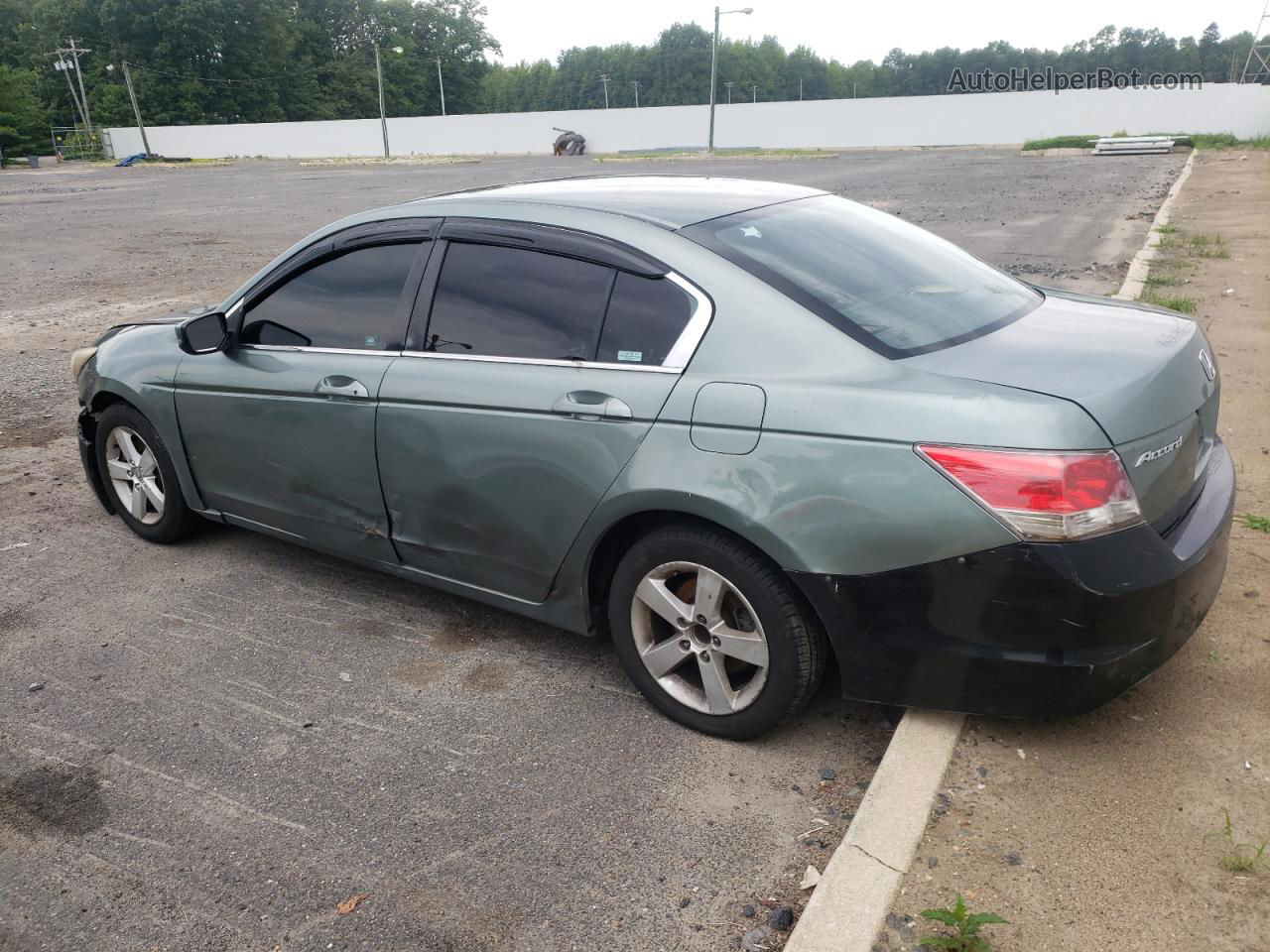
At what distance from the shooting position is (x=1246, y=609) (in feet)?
12.2

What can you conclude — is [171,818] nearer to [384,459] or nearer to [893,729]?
[384,459]

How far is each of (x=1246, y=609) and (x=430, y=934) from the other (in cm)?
301

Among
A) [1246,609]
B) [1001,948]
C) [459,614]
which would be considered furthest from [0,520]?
[1246,609]

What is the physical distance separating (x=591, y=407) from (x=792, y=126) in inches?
2690

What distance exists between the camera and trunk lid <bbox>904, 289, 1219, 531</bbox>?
2.71 metres

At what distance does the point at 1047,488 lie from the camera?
2551 millimetres

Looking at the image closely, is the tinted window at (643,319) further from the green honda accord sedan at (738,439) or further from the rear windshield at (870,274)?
the rear windshield at (870,274)

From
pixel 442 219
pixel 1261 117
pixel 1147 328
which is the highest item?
pixel 442 219

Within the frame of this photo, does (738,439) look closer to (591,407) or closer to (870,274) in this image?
(591,407)

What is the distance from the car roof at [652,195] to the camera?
139 inches

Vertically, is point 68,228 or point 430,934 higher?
point 430,934

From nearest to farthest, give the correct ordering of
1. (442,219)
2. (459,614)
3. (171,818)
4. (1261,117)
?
(171,818) < (442,219) < (459,614) < (1261,117)

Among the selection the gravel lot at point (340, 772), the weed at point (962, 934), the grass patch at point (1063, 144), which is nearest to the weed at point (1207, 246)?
the gravel lot at point (340, 772)

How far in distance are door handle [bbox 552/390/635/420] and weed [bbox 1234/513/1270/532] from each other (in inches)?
115
